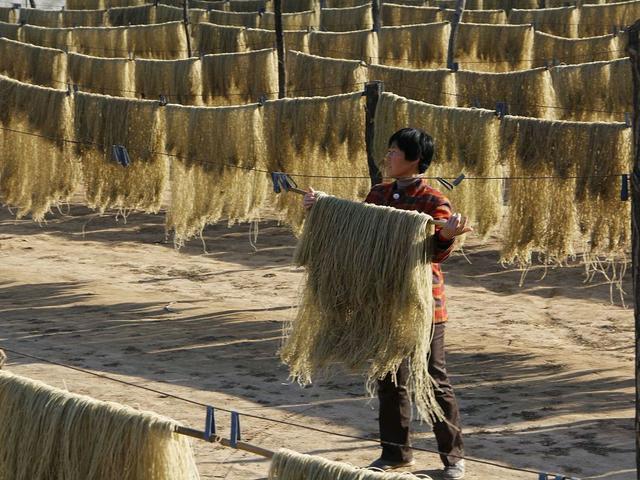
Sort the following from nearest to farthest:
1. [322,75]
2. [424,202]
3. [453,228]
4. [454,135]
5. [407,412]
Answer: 1. [453,228]
2. [424,202]
3. [407,412]
4. [454,135]
5. [322,75]

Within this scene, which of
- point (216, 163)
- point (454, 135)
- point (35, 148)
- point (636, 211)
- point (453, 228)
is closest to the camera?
point (636, 211)

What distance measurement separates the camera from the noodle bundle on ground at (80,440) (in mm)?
4250

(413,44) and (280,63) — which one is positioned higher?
Result: (413,44)

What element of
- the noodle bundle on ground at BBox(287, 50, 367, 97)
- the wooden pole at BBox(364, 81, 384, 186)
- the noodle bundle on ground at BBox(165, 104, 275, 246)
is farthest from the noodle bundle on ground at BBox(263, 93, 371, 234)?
the noodle bundle on ground at BBox(287, 50, 367, 97)

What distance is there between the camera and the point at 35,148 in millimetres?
12883

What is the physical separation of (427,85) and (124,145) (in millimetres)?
3398

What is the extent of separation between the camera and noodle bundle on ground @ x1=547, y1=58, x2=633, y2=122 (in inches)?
560

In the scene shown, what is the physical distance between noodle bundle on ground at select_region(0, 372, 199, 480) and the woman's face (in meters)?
2.26

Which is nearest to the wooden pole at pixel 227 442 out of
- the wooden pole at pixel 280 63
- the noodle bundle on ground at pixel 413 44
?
the wooden pole at pixel 280 63

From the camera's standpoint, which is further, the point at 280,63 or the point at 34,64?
the point at 34,64

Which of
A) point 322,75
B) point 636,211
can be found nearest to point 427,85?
point 322,75

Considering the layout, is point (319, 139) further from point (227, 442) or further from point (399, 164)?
point (227, 442)

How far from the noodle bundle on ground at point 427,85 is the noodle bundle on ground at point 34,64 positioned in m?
5.82

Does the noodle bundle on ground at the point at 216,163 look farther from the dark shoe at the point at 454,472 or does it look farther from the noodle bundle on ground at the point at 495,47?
the noodle bundle on ground at the point at 495,47
